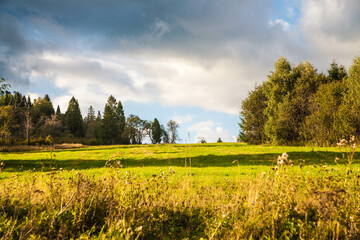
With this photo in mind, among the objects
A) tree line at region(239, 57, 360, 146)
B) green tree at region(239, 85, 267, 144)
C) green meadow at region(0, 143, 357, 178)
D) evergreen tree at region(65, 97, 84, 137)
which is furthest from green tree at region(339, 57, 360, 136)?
evergreen tree at region(65, 97, 84, 137)

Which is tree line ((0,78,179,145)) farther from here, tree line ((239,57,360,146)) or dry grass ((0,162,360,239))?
dry grass ((0,162,360,239))

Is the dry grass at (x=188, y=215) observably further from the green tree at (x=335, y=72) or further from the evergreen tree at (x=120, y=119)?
the evergreen tree at (x=120, y=119)

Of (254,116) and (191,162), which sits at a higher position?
(254,116)

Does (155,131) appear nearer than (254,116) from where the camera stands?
No

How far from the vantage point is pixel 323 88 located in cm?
2853

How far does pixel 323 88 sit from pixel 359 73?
4751 millimetres

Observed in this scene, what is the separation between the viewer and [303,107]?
3195cm

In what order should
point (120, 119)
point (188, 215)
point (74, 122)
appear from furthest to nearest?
1. point (120, 119)
2. point (74, 122)
3. point (188, 215)

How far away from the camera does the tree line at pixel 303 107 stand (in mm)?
24516

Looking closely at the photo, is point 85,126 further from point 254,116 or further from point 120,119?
point 254,116

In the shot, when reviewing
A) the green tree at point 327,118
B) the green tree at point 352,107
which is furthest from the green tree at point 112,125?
the green tree at point 352,107

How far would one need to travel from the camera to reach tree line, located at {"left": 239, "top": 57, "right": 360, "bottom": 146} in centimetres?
2452

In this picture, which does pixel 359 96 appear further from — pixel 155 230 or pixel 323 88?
pixel 155 230

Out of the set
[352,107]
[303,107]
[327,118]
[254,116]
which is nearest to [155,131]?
[254,116]
